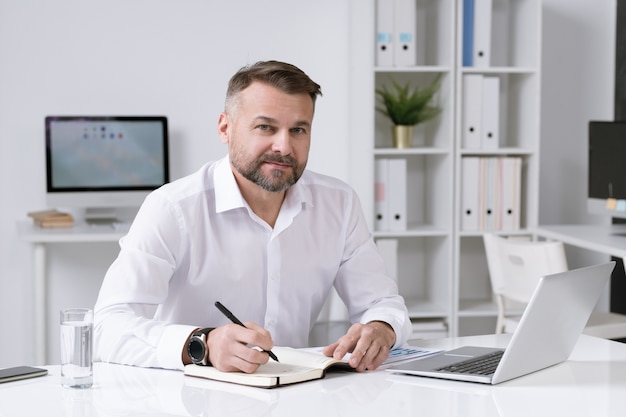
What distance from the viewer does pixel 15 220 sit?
14.3 ft

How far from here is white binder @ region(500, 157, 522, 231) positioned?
4293 mm

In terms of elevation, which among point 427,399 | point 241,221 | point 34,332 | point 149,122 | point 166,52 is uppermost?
point 166,52

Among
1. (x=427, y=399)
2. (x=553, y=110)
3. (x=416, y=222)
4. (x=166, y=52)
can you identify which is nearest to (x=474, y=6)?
(x=553, y=110)

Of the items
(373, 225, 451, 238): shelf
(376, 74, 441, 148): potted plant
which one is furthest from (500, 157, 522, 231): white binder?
(376, 74, 441, 148): potted plant

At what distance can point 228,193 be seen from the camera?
216cm

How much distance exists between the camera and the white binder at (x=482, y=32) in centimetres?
420

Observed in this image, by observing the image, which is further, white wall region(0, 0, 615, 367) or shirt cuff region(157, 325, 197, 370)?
white wall region(0, 0, 615, 367)

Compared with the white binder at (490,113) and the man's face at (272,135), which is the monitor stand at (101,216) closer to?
the white binder at (490,113)

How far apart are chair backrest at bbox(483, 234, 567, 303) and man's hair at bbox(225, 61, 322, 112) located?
156 centimetres

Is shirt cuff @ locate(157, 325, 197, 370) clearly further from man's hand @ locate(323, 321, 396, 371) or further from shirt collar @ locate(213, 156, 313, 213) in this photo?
shirt collar @ locate(213, 156, 313, 213)

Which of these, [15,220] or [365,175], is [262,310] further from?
[15,220]

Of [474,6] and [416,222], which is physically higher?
[474,6]

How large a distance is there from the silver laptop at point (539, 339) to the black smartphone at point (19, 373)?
2.13ft

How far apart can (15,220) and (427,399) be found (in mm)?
3229
